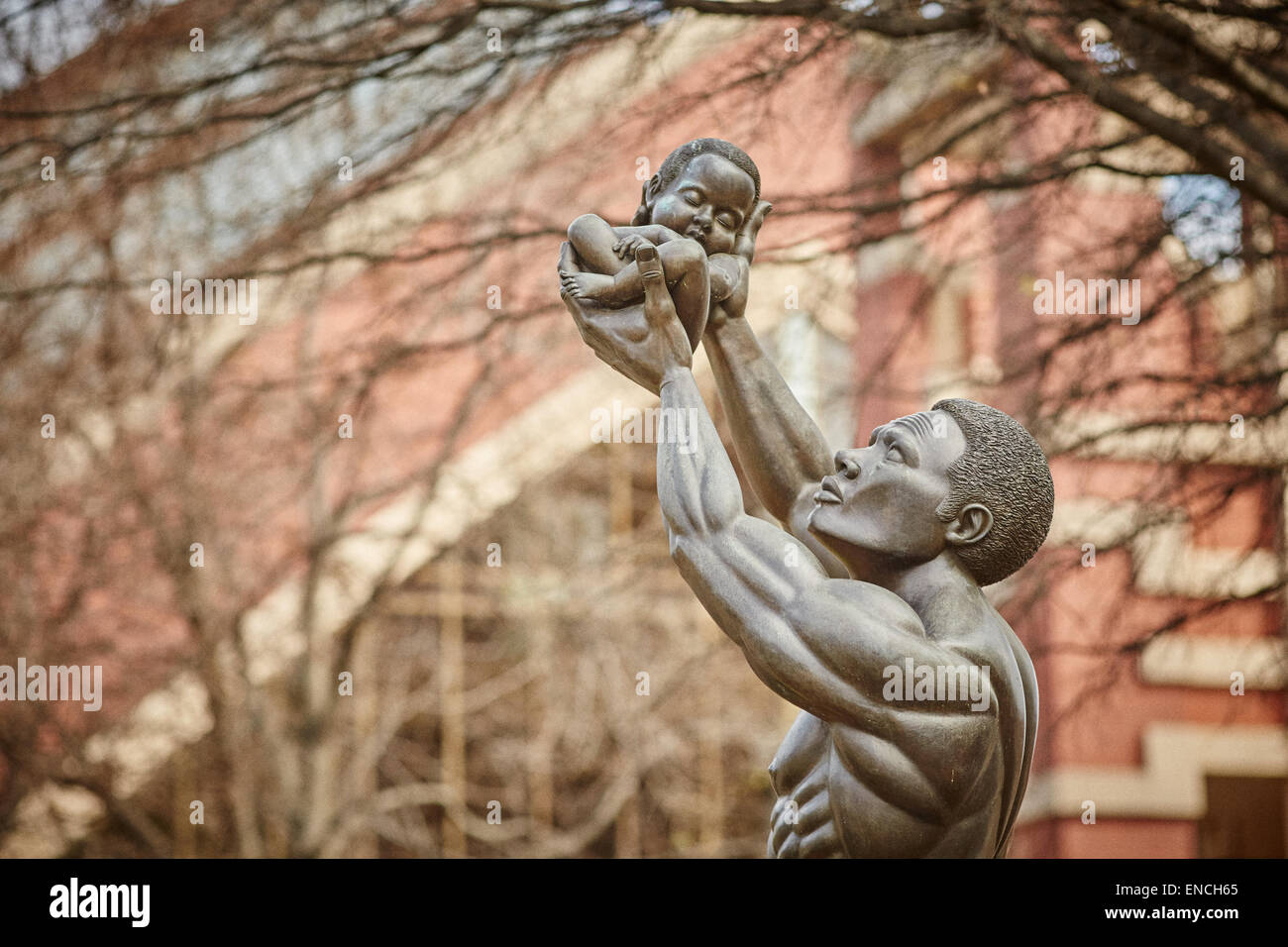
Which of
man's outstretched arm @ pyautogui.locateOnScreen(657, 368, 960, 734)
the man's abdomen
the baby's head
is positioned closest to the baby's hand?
the baby's head

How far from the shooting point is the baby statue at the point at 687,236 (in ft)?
10.8

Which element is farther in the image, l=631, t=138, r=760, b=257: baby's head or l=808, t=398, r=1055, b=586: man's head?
l=631, t=138, r=760, b=257: baby's head

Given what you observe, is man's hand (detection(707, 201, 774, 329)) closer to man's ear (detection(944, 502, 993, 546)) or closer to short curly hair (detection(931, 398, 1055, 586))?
short curly hair (detection(931, 398, 1055, 586))

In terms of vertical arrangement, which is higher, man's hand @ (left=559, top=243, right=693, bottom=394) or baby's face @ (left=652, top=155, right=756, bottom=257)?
baby's face @ (left=652, top=155, right=756, bottom=257)

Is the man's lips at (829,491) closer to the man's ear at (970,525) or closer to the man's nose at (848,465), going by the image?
the man's nose at (848,465)

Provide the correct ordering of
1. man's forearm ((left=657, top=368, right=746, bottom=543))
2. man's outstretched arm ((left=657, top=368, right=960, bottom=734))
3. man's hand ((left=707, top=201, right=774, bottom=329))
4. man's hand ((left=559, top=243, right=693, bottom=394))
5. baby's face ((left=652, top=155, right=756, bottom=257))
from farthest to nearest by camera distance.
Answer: man's hand ((left=707, top=201, right=774, bottom=329)) → baby's face ((left=652, top=155, right=756, bottom=257)) → man's hand ((left=559, top=243, right=693, bottom=394)) → man's forearm ((left=657, top=368, right=746, bottom=543)) → man's outstretched arm ((left=657, top=368, right=960, bottom=734))

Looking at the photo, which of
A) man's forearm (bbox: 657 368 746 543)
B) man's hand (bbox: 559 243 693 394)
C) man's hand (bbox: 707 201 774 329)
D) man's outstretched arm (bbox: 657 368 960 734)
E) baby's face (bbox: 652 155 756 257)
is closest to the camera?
man's outstretched arm (bbox: 657 368 960 734)

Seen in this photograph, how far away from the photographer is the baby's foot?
10.9ft

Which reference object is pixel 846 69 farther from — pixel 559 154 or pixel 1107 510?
pixel 559 154

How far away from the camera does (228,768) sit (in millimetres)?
12578

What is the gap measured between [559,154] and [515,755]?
21.3ft

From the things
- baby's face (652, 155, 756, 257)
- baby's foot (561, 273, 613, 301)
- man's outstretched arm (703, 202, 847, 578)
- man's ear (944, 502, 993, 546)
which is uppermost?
baby's face (652, 155, 756, 257)

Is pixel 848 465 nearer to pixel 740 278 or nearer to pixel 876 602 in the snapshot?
pixel 876 602

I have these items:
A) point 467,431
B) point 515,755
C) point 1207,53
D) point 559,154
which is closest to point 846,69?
point 1207,53
